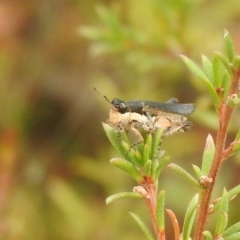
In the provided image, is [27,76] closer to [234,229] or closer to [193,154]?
[193,154]

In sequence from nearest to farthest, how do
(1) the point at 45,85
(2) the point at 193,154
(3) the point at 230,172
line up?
(3) the point at 230,172, (2) the point at 193,154, (1) the point at 45,85

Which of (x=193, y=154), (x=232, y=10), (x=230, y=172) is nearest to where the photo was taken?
(x=232, y=10)

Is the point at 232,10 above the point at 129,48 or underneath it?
above

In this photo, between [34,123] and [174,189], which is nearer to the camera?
[174,189]

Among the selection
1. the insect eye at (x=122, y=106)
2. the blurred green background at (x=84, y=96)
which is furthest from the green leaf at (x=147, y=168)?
the blurred green background at (x=84, y=96)

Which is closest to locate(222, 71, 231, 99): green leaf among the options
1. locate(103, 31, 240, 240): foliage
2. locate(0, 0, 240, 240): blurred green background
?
locate(103, 31, 240, 240): foliage

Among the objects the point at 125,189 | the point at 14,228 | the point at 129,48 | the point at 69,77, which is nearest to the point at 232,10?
the point at 129,48

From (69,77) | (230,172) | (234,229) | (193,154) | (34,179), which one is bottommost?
(234,229)
